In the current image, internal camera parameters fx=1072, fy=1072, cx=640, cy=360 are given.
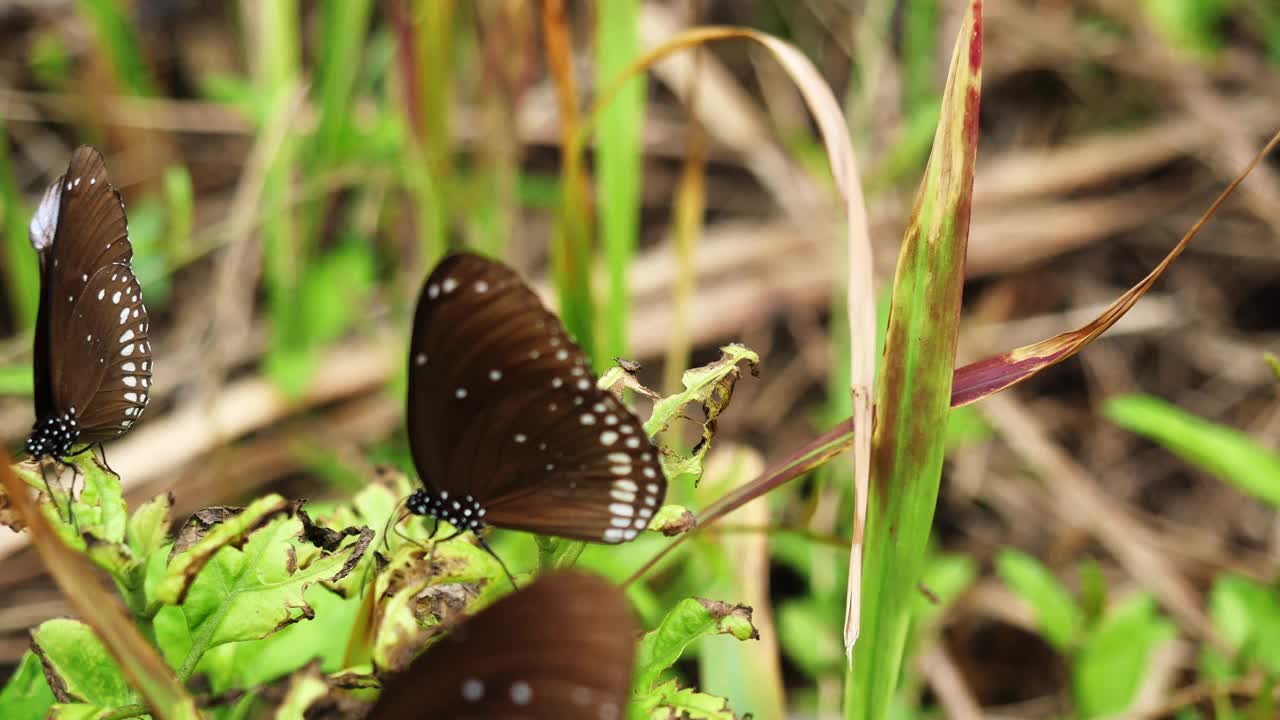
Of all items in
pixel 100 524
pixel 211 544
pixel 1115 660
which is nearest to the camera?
pixel 211 544

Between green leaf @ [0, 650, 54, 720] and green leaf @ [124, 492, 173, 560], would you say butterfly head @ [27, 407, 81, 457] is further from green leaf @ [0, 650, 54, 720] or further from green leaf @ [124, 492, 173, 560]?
green leaf @ [0, 650, 54, 720]

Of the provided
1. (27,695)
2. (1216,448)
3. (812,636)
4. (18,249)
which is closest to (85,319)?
(27,695)

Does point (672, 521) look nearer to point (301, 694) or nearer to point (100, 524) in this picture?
point (301, 694)

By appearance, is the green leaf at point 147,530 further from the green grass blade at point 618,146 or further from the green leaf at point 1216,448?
the green leaf at point 1216,448

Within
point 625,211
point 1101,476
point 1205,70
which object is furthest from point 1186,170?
point 625,211

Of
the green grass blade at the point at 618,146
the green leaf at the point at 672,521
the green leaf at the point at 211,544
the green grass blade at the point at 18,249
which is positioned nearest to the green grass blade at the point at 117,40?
the green grass blade at the point at 18,249

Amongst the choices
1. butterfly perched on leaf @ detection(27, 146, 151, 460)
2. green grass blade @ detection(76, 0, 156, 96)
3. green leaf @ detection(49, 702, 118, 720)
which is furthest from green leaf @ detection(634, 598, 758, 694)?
green grass blade @ detection(76, 0, 156, 96)
